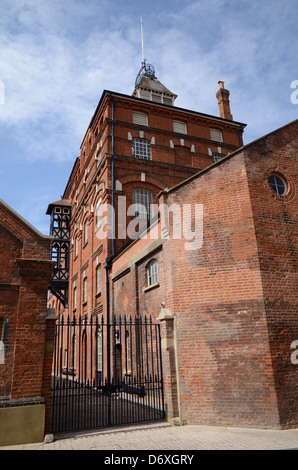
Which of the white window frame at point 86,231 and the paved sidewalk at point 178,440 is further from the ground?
the white window frame at point 86,231

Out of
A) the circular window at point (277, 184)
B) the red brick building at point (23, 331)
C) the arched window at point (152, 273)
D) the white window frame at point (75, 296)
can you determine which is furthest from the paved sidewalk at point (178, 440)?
the white window frame at point (75, 296)

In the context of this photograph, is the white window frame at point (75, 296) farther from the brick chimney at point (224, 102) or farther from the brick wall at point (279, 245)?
the brick wall at point (279, 245)

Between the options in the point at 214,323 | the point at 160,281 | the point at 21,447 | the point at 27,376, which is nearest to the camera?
the point at 21,447

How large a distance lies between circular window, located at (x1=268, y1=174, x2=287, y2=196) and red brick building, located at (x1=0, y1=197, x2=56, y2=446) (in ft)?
23.5

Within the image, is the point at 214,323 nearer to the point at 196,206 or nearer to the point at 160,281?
the point at 160,281

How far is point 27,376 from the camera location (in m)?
8.27

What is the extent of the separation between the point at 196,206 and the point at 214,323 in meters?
3.56

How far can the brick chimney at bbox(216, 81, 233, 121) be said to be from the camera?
2606cm

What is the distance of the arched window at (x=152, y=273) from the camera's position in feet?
41.7

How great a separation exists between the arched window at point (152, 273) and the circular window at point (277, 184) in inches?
192

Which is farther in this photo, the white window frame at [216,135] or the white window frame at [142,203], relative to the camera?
the white window frame at [216,135]

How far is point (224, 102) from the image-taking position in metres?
26.4

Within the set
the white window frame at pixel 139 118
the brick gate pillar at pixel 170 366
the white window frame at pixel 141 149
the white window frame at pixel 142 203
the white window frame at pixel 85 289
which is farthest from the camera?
the white window frame at pixel 85 289

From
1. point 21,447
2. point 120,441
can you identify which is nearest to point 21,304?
point 21,447
